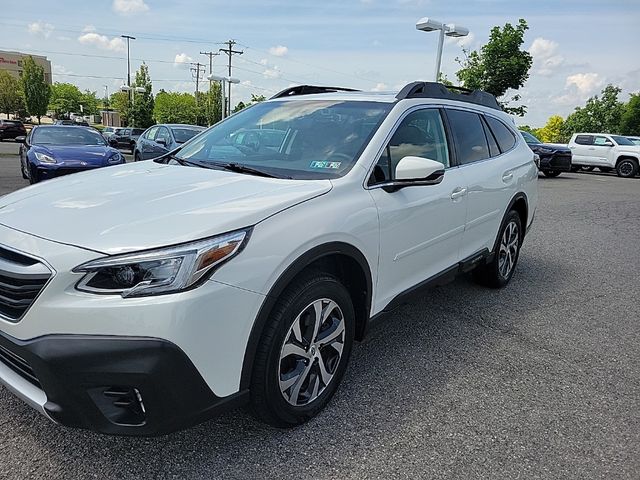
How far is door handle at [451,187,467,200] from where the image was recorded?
3588 mm

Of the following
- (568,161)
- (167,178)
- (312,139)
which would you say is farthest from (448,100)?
(568,161)

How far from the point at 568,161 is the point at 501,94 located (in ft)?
14.4

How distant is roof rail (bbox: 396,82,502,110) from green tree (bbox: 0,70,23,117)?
7656 centimetres

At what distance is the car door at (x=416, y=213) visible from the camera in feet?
9.67

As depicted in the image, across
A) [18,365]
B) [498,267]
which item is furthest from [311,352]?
[498,267]

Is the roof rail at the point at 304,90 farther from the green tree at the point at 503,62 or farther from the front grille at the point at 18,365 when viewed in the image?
the green tree at the point at 503,62

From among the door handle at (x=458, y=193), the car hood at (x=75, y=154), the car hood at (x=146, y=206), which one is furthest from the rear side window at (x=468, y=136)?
the car hood at (x=75, y=154)

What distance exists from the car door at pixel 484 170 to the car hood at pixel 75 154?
23.8 ft

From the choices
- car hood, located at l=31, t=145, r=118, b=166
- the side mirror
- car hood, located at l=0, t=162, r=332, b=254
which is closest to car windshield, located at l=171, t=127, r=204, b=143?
car hood, located at l=31, t=145, r=118, b=166

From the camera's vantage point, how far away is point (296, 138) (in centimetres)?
328

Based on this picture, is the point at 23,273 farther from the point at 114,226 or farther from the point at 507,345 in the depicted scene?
the point at 507,345

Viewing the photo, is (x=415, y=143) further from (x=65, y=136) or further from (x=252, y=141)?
(x=65, y=136)

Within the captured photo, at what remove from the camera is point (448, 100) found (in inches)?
154

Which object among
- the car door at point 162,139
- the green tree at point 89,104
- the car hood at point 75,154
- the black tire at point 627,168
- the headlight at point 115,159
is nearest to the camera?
the car hood at point 75,154
